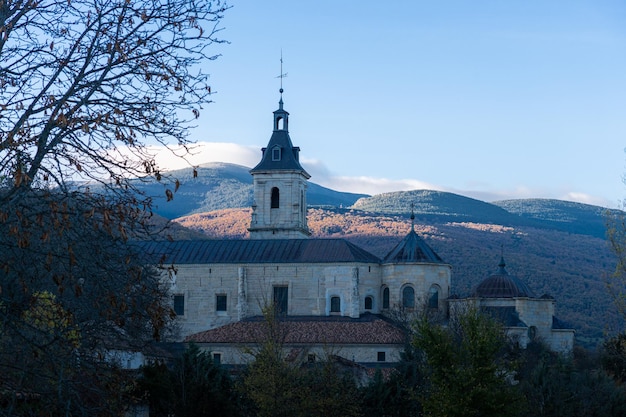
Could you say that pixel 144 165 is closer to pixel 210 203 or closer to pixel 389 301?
pixel 389 301

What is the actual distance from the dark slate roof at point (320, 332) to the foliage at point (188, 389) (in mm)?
17172

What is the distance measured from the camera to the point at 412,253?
185 feet

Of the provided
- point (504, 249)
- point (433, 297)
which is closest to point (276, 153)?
point (433, 297)

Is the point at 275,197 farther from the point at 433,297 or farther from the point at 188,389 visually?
the point at 188,389

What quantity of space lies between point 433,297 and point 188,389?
28.3 metres

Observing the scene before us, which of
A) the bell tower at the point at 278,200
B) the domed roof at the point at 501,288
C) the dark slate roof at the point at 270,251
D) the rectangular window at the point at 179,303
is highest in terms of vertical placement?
the bell tower at the point at 278,200

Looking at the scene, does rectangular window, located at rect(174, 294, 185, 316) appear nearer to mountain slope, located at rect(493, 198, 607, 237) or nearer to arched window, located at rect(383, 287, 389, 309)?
arched window, located at rect(383, 287, 389, 309)

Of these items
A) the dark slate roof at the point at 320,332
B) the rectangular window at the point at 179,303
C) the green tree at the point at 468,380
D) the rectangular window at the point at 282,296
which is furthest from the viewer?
the rectangular window at the point at 179,303

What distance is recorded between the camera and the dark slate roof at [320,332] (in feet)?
165

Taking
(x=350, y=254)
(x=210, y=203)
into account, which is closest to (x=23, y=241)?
(x=350, y=254)

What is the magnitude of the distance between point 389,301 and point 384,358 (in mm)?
6208

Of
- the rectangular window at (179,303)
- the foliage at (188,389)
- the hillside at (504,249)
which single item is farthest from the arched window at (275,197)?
the foliage at (188,389)

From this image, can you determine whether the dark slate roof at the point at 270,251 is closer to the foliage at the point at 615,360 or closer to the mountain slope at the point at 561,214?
the foliage at the point at 615,360

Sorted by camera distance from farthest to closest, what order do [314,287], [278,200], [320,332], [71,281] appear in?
[278,200] < [314,287] < [320,332] < [71,281]
